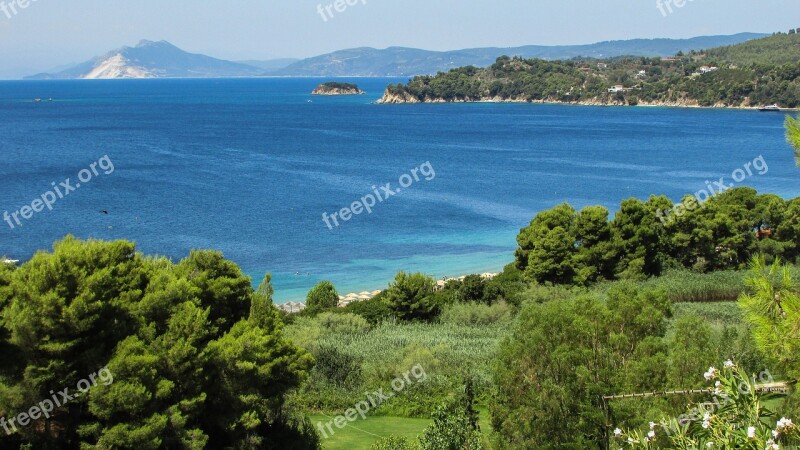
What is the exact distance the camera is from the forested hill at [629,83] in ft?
450

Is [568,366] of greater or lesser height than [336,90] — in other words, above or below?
below

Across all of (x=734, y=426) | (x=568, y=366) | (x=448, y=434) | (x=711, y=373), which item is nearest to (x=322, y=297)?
(x=448, y=434)

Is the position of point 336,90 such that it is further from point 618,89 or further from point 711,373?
point 711,373

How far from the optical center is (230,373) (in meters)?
12.5

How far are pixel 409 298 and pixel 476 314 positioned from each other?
2293mm

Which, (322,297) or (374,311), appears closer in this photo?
(374,311)

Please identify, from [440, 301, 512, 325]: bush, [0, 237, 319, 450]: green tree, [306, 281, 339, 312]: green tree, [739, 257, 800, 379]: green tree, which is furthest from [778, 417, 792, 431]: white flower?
[306, 281, 339, 312]: green tree

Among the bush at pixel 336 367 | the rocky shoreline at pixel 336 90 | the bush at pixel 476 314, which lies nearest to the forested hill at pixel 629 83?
the rocky shoreline at pixel 336 90

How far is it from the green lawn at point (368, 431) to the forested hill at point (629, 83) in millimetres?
131578

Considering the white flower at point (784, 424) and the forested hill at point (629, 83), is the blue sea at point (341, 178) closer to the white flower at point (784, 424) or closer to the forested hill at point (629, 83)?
the forested hill at point (629, 83)

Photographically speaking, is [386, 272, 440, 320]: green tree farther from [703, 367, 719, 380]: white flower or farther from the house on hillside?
the house on hillside

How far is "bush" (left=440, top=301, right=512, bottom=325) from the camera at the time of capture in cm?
2547

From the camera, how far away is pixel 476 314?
25.5 m

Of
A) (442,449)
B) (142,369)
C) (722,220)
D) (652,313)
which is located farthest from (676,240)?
(142,369)
